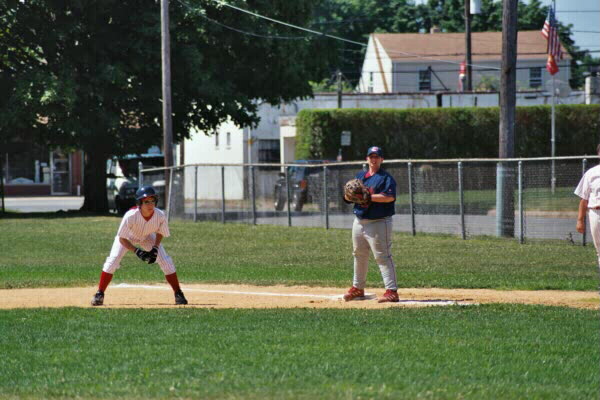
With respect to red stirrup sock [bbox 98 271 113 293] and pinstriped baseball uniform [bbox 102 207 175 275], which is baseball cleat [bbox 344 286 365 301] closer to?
pinstriped baseball uniform [bbox 102 207 175 275]

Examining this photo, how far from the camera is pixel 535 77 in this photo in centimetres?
7438

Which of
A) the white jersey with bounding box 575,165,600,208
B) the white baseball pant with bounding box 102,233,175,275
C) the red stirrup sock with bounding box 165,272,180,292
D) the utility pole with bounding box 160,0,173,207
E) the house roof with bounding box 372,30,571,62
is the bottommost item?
the red stirrup sock with bounding box 165,272,180,292

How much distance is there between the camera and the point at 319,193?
2853 centimetres

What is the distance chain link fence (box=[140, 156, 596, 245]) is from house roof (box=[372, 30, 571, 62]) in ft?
139

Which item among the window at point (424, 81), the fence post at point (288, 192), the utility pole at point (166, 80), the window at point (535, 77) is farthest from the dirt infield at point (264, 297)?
the window at point (535, 77)

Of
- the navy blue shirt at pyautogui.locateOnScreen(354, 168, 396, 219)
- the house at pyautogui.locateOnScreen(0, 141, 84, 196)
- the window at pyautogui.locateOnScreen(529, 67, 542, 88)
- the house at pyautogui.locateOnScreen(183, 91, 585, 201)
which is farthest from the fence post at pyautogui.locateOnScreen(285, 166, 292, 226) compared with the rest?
the window at pyautogui.locateOnScreen(529, 67, 542, 88)

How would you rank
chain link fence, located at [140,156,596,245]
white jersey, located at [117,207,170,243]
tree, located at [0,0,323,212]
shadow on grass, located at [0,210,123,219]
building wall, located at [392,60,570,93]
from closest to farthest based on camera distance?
white jersey, located at [117,207,170,243] → chain link fence, located at [140,156,596,245] → tree, located at [0,0,323,212] → shadow on grass, located at [0,210,123,219] → building wall, located at [392,60,570,93]

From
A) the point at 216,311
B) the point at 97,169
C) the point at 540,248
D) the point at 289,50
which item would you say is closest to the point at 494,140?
the point at 289,50

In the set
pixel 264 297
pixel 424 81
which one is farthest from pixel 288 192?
pixel 424 81

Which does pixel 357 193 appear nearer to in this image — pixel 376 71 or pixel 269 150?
pixel 269 150

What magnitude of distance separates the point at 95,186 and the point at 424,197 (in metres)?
15.1

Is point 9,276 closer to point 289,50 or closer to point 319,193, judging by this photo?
point 319,193

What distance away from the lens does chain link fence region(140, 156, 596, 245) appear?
74.4 feet

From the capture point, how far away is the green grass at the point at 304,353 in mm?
7801
